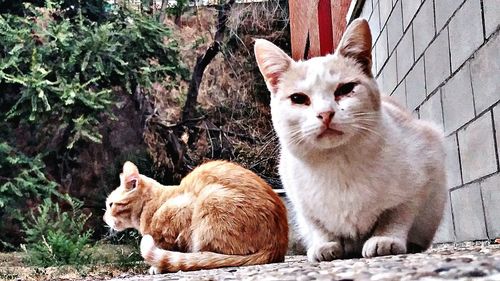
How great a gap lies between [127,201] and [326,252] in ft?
3.44

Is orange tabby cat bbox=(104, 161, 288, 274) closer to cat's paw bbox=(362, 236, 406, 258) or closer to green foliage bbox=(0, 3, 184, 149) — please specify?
cat's paw bbox=(362, 236, 406, 258)

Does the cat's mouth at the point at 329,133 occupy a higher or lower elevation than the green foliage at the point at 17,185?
lower

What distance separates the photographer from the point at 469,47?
1.42 meters

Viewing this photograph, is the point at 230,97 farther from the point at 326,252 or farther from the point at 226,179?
the point at 326,252

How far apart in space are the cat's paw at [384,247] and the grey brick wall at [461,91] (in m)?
0.31

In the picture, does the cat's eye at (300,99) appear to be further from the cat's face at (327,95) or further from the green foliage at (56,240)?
the green foliage at (56,240)

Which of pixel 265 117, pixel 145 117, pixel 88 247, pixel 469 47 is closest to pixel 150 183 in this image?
pixel 469 47

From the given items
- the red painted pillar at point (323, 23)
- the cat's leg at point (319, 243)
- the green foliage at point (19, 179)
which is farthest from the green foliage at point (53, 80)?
the cat's leg at point (319, 243)

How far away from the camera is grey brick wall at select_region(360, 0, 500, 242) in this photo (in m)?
1.32

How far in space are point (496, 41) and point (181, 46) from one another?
3.96 m

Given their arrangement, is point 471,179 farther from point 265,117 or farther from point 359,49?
point 265,117

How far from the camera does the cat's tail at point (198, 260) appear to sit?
5.01ft

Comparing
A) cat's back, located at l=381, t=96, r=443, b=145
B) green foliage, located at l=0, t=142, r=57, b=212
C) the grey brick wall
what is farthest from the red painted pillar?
green foliage, located at l=0, t=142, r=57, b=212

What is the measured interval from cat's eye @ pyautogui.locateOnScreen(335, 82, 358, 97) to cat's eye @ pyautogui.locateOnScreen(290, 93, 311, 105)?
0.07 meters
